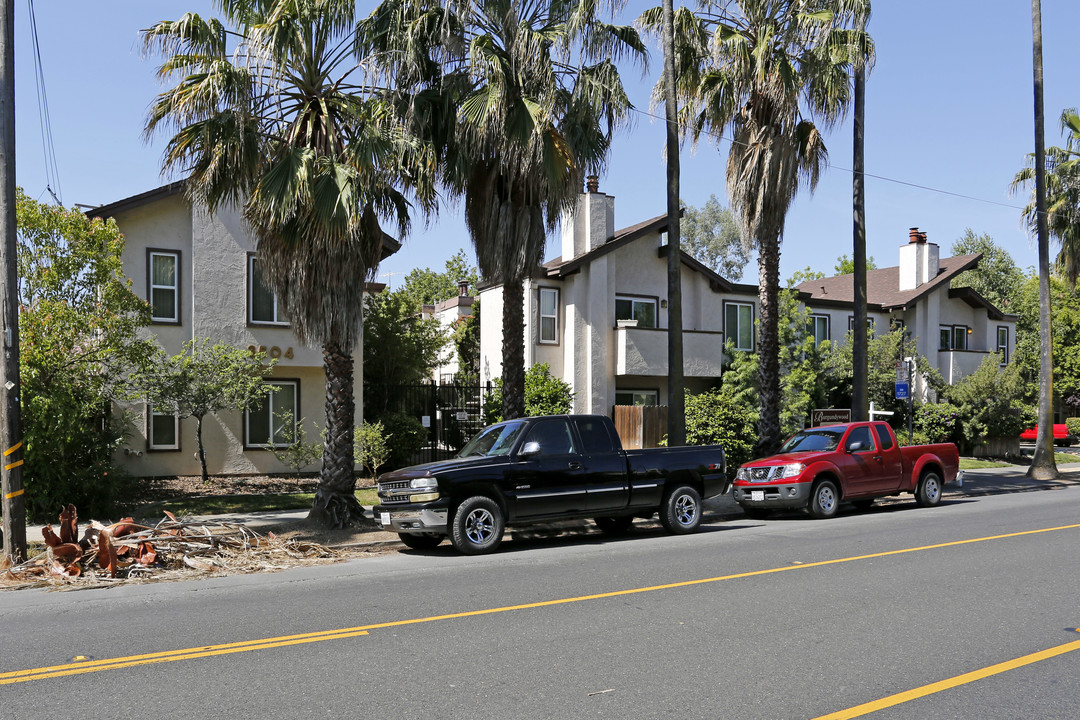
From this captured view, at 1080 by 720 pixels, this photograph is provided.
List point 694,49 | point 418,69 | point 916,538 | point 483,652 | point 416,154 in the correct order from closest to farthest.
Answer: point 483,652, point 916,538, point 416,154, point 418,69, point 694,49

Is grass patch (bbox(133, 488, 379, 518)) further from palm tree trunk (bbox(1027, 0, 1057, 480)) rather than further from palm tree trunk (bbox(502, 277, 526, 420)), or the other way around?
palm tree trunk (bbox(1027, 0, 1057, 480))

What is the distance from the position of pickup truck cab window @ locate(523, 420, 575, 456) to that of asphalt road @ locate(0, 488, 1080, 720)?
1.74 metres

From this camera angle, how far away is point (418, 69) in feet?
49.0

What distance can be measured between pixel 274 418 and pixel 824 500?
1286 cm

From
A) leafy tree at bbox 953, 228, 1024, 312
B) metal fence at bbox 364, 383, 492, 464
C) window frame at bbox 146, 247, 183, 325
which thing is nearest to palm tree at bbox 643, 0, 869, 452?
metal fence at bbox 364, 383, 492, 464

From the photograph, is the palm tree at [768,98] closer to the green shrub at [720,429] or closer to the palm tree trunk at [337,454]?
the green shrub at [720,429]

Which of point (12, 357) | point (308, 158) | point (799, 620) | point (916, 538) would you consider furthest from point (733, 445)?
point (12, 357)

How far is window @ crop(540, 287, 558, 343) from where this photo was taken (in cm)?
2586

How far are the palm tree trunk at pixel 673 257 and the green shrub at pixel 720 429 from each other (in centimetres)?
514

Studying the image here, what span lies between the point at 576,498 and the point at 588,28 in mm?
8232

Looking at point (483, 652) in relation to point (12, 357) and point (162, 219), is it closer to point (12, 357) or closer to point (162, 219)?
point (12, 357)

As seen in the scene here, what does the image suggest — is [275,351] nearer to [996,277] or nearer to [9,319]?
[9,319]

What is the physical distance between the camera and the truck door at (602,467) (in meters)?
13.1

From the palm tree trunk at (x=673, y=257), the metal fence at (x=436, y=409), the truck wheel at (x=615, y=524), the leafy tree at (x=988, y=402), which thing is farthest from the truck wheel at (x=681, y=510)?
the leafy tree at (x=988, y=402)
